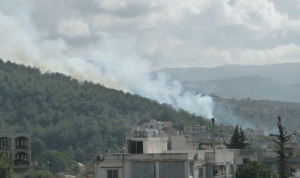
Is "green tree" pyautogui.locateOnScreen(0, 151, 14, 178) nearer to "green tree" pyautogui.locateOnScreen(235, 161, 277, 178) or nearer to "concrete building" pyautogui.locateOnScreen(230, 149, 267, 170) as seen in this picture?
"concrete building" pyautogui.locateOnScreen(230, 149, 267, 170)

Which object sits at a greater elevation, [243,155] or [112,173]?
[243,155]

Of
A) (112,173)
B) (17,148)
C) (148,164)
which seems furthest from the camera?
(17,148)

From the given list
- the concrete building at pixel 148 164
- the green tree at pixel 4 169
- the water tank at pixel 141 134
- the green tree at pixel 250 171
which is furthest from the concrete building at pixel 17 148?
the concrete building at pixel 148 164

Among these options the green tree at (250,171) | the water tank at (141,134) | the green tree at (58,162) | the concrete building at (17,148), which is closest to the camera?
the green tree at (250,171)

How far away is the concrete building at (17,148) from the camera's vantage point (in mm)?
120750

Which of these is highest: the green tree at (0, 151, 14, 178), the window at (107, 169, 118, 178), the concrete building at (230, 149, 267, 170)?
the concrete building at (230, 149, 267, 170)

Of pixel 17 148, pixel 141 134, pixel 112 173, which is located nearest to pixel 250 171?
pixel 141 134

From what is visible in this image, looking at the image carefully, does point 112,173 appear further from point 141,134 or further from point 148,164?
point 141,134

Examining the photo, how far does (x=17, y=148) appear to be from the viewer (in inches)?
4892

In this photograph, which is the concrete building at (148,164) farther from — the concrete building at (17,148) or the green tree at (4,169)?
the concrete building at (17,148)

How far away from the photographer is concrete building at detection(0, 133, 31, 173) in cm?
12075

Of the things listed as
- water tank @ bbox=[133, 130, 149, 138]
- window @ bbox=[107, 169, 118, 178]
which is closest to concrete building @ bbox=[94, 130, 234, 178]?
window @ bbox=[107, 169, 118, 178]

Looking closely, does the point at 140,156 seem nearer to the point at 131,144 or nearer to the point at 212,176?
the point at 131,144

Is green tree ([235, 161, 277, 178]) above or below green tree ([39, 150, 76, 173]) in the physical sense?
below
